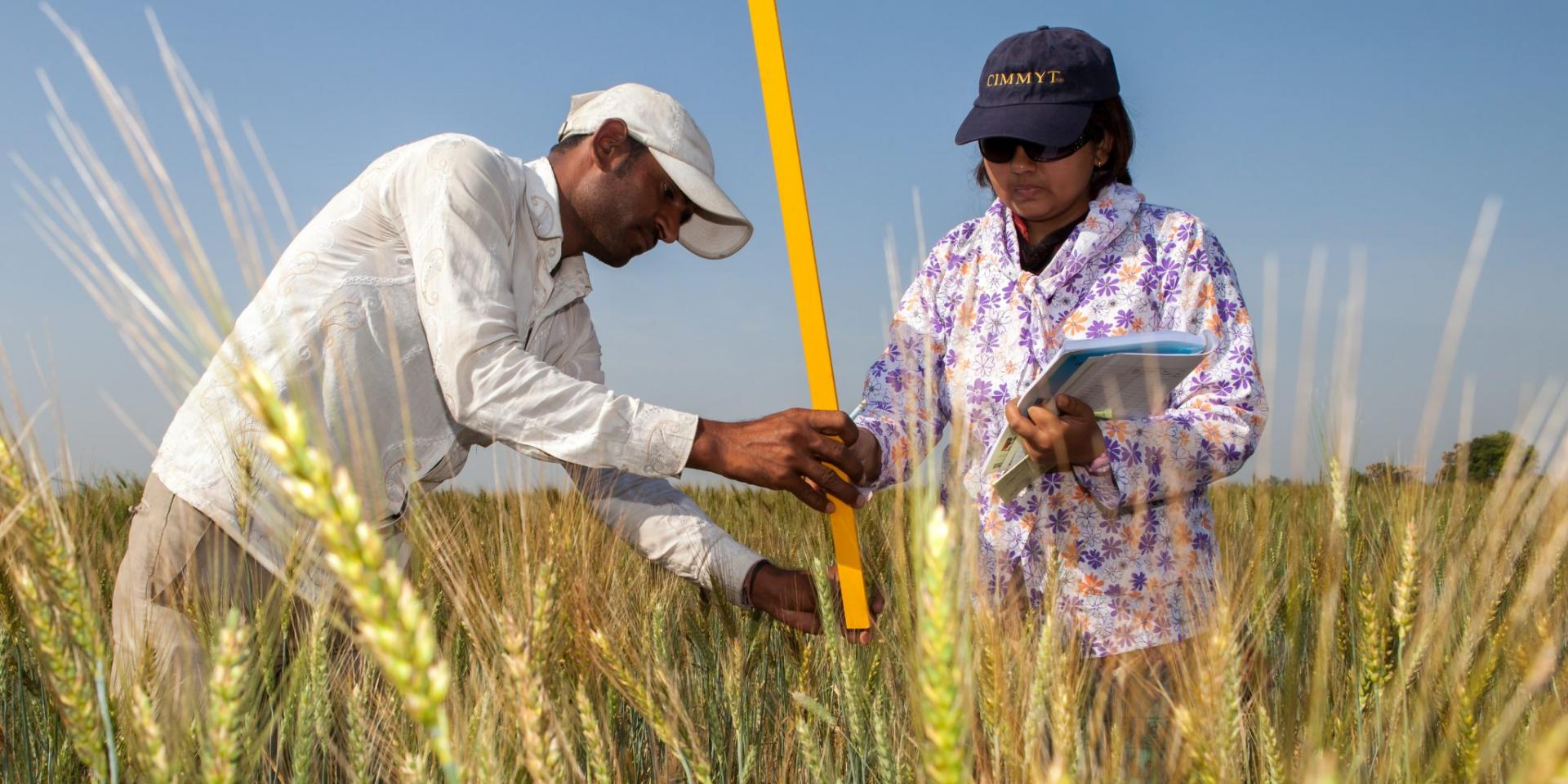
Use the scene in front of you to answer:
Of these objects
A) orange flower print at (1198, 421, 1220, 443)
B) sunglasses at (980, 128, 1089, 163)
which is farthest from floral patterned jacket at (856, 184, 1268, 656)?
sunglasses at (980, 128, 1089, 163)

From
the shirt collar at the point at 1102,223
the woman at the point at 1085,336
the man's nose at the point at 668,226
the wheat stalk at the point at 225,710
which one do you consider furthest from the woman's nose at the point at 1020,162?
the wheat stalk at the point at 225,710

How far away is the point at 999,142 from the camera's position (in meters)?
1.99

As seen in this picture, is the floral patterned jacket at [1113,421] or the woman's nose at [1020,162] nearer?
the floral patterned jacket at [1113,421]

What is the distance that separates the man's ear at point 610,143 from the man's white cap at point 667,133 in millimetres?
18

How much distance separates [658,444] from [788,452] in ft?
0.77

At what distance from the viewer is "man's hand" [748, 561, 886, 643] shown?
203 cm

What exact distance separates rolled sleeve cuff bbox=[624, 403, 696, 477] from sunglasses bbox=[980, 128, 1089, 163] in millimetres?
759

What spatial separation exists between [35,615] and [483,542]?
1.63 meters

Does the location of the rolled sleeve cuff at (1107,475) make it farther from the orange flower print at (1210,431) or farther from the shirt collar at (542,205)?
the shirt collar at (542,205)

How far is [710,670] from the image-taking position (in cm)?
192

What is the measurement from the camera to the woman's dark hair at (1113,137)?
2094 mm

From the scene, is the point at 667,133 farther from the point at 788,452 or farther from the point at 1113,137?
the point at 1113,137

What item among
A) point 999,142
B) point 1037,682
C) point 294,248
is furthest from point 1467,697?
point 294,248

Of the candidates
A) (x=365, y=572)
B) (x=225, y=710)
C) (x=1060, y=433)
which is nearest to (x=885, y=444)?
(x=1060, y=433)
